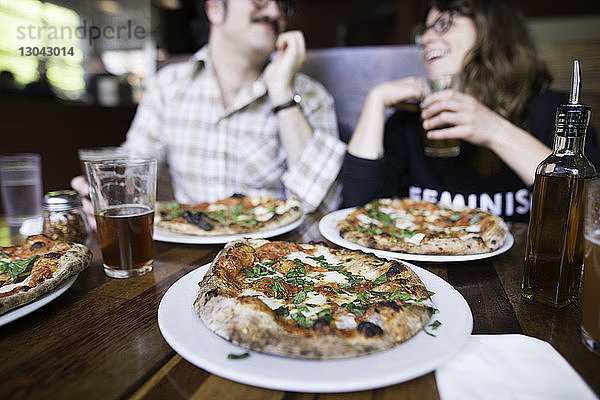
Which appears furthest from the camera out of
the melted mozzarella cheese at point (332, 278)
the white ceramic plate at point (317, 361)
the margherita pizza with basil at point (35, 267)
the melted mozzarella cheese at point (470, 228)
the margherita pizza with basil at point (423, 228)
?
the melted mozzarella cheese at point (470, 228)

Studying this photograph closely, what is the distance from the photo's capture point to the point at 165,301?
0.84 meters

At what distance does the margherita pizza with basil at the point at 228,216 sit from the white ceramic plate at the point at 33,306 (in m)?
0.53

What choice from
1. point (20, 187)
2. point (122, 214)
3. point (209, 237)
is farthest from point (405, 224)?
point (20, 187)

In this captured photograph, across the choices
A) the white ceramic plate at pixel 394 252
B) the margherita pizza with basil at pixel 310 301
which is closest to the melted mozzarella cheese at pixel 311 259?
the margherita pizza with basil at pixel 310 301

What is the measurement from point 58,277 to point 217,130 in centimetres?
184

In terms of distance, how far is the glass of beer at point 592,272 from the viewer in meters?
0.71

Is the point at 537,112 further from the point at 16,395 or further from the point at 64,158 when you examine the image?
the point at 64,158

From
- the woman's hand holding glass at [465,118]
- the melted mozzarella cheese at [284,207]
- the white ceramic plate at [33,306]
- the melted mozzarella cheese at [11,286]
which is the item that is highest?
the woman's hand holding glass at [465,118]

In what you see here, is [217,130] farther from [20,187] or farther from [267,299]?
[267,299]

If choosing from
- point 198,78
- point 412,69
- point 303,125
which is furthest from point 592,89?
point 198,78

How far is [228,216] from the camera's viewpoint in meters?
1.63

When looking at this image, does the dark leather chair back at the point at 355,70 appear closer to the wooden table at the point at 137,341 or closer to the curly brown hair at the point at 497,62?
the curly brown hair at the point at 497,62

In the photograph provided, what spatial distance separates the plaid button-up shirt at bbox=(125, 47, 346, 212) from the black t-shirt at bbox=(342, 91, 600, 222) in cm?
51

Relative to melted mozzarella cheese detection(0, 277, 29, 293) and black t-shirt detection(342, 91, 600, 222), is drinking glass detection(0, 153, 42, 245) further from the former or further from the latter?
black t-shirt detection(342, 91, 600, 222)
